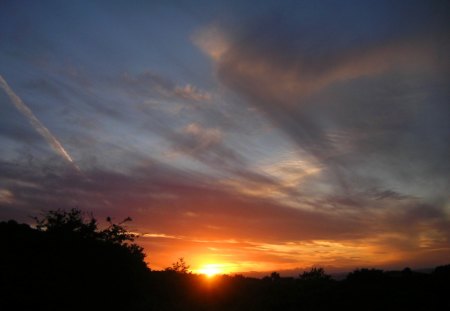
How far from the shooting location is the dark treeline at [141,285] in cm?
1617

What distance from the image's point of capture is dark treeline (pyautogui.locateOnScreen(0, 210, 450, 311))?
16170 mm

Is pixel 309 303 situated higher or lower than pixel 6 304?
higher

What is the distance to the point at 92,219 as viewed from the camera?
29.7m

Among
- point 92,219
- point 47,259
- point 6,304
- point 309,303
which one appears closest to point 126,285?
point 47,259

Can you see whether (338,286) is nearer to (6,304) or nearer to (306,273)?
(306,273)

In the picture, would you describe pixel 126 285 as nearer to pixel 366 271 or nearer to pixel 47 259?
pixel 47 259

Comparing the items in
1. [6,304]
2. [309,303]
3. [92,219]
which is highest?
[92,219]

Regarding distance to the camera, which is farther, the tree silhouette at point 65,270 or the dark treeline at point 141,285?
the tree silhouette at point 65,270

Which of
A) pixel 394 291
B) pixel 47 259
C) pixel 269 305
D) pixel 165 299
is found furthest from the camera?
pixel 47 259

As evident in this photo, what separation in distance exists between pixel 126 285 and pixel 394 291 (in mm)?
14801

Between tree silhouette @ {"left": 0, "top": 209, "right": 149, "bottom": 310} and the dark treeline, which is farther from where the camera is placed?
tree silhouette @ {"left": 0, "top": 209, "right": 149, "bottom": 310}

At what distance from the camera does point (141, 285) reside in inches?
915

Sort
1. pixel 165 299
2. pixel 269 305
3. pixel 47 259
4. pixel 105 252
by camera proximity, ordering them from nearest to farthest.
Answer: pixel 269 305
pixel 165 299
pixel 47 259
pixel 105 252

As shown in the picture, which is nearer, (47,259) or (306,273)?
(47,259)
